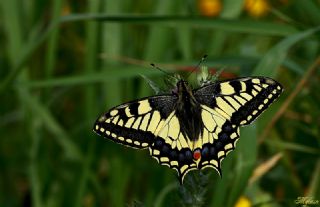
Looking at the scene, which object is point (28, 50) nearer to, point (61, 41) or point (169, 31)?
point (169, 31)

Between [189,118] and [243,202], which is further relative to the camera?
[243,202]

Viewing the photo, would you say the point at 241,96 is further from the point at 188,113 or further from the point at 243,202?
the point at 243,202

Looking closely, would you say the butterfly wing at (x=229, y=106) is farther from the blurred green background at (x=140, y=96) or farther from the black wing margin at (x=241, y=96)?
the blurred green background at (x=140, y=96)

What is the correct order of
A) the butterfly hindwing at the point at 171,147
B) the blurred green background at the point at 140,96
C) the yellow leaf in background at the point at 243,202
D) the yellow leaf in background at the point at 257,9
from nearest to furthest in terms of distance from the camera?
the butterfly hindwing at the point at 171,147, the blurred green background at the point at 140,96, the yellow leaf in background at the point at 243,202, the yellow leaf in background at the point at 257,9

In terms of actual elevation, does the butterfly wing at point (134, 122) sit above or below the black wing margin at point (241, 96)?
below

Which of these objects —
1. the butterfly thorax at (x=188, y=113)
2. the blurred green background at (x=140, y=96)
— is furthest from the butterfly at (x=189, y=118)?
the blurred green background at (x=140, y=96)

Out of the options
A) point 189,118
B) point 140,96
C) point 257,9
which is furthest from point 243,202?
point 257,9

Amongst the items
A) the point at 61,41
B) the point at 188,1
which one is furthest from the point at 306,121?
the point at 61,41
